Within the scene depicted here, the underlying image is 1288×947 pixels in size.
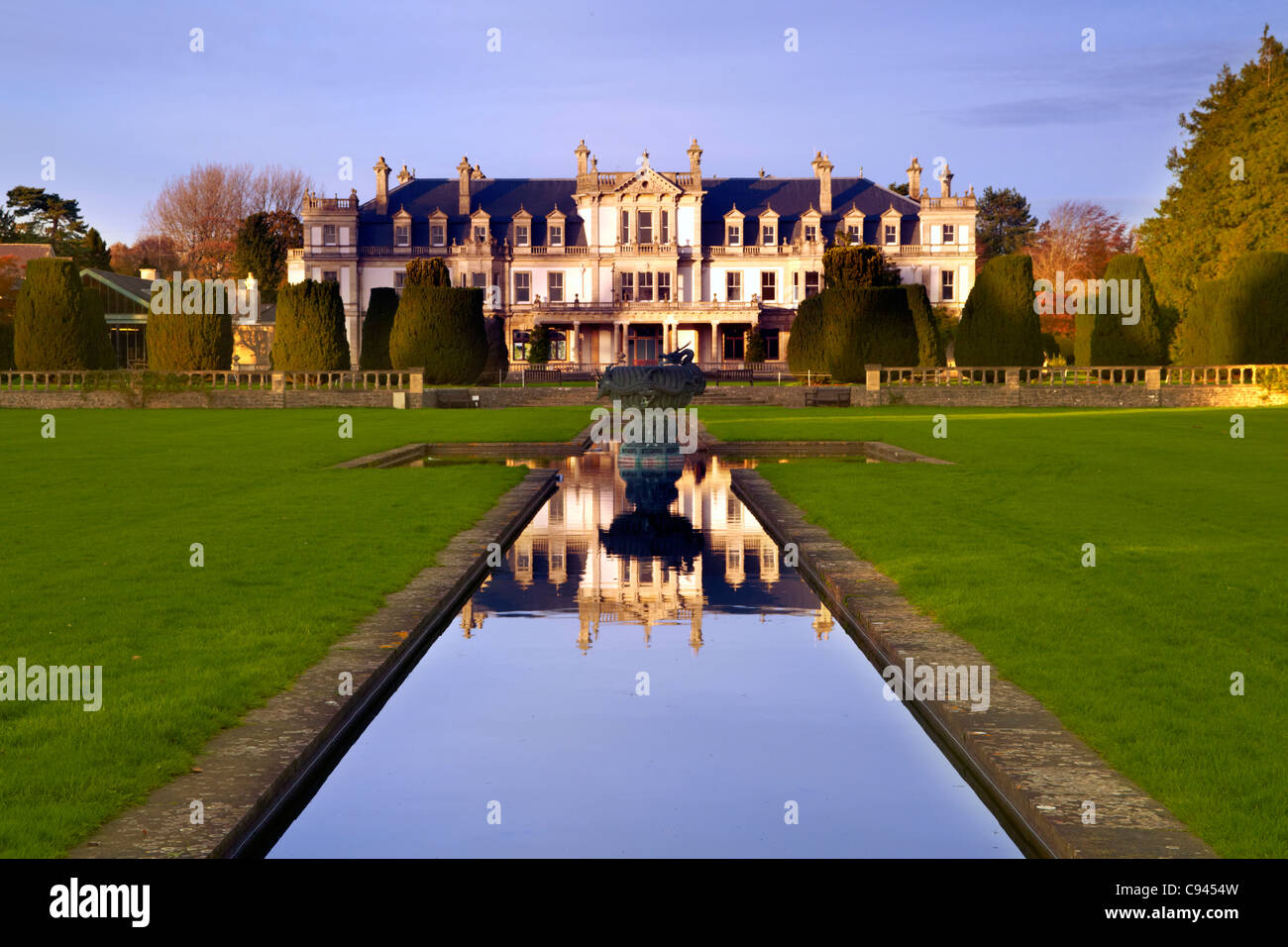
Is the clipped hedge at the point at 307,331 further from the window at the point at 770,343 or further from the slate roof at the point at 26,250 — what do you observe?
the window at the point at 770,343

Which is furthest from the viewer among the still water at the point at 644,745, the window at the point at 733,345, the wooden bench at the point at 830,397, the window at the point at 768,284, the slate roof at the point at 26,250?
the window at the point at 768,284

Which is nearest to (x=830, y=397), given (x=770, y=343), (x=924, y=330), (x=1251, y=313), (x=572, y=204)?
(x=924, y=330)

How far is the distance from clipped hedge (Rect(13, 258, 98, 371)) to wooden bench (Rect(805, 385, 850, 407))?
2490cm

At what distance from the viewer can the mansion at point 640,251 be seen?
235 feet

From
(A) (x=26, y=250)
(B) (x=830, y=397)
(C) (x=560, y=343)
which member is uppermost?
(A) (x=26, y=250)

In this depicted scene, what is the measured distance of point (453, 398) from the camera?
1619 inches

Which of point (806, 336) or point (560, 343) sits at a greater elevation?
point (560, 343)

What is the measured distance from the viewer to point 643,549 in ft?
37.2

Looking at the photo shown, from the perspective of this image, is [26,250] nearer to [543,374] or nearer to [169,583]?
[543,374]

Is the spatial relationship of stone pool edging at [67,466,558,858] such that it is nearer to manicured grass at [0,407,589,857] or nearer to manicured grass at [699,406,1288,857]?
manicured grass at [0,407,589,857]

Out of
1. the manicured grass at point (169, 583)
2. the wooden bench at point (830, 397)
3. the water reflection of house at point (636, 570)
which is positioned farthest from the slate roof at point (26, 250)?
the water reflection of house at point (636, 570)

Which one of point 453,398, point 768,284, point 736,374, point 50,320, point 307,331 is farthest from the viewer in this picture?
point 768,284

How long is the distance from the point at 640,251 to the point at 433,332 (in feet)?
94.9

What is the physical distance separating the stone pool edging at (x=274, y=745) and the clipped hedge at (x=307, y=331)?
36189 millimetres
